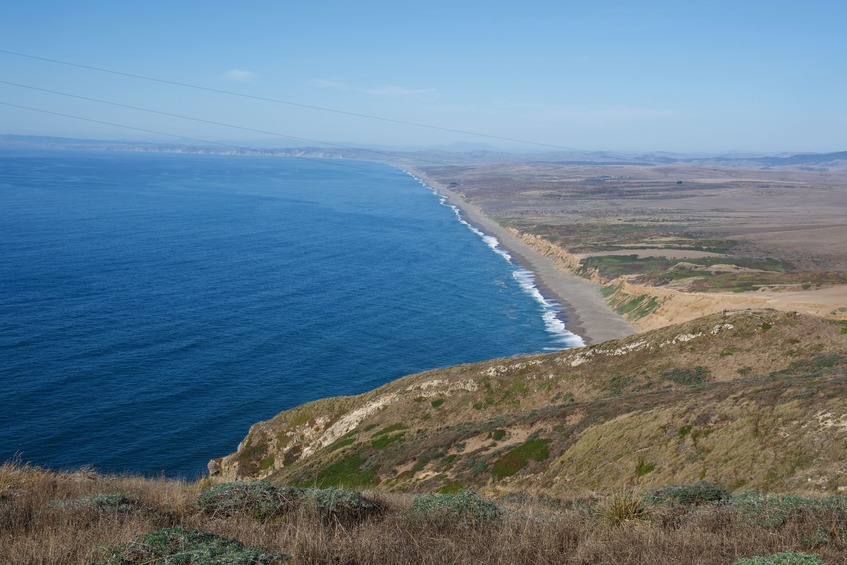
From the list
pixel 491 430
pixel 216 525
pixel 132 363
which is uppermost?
pixel 216 525

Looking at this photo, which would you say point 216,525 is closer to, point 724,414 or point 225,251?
point 724,414

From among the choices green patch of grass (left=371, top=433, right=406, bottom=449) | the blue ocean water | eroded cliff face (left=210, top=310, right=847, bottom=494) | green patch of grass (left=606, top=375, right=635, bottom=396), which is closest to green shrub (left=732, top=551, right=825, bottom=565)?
eroded cliff face (left=210, top=310, right=847, bottom=494)

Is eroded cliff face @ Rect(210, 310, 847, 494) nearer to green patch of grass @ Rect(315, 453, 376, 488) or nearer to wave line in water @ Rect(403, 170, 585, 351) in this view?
green patch of grass @ Rect(315, 453, 376, 488)

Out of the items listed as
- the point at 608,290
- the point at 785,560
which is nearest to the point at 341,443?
the point at 785,560

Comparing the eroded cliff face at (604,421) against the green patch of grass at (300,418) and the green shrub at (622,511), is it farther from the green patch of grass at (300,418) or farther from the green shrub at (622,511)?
the green shrub at (622,511)

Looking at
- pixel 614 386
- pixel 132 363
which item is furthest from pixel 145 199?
pixel 614 386

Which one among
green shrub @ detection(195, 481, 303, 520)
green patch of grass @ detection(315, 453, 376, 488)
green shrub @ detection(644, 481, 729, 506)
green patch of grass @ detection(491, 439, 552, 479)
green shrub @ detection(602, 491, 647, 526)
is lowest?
green patch of grass @ detection(315, 453, 376, 488)

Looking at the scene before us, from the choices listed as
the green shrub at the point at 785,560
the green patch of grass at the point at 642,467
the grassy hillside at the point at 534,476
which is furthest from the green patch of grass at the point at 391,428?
the green shrub at the point at 785,560
